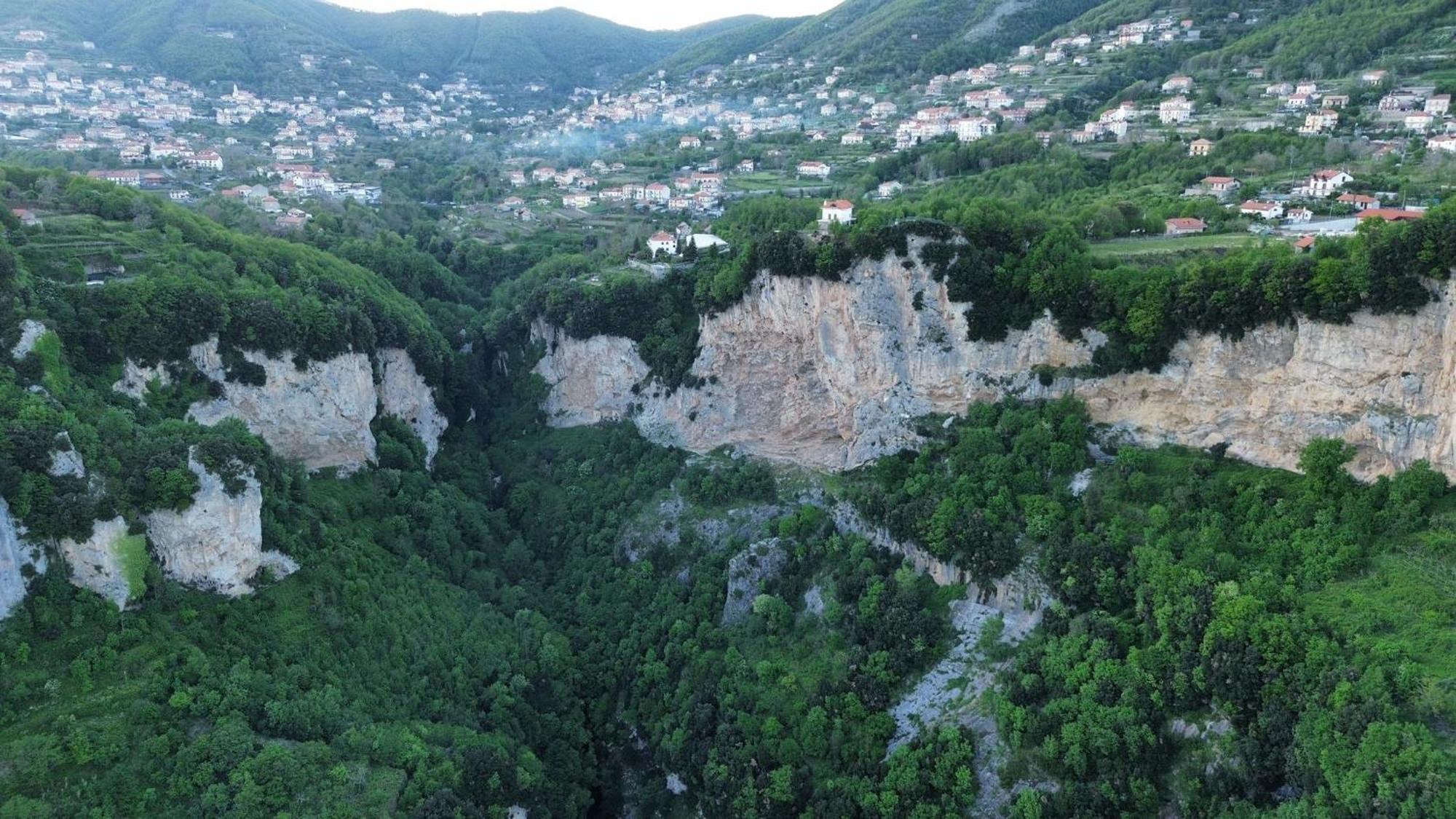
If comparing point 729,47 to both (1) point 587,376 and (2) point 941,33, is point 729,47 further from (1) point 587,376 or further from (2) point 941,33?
(1) point 587,376

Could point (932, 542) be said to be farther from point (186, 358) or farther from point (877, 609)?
point (186, 358)

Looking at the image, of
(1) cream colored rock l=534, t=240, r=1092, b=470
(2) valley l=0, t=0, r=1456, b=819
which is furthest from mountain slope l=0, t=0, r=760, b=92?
(1) cream colored rock l=534, t=240, r=1092, b=470

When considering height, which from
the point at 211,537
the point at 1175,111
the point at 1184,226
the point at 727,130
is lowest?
the point at 211,537

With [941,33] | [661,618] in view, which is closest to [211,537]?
[661,618]

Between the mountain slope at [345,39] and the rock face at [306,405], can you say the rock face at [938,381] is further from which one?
the mountain slope at [345,39]

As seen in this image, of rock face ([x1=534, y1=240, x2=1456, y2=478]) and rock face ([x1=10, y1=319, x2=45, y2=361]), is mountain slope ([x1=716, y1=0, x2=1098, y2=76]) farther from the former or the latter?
rock face ([x1=10, y1=319, x2=45, y2=361])
